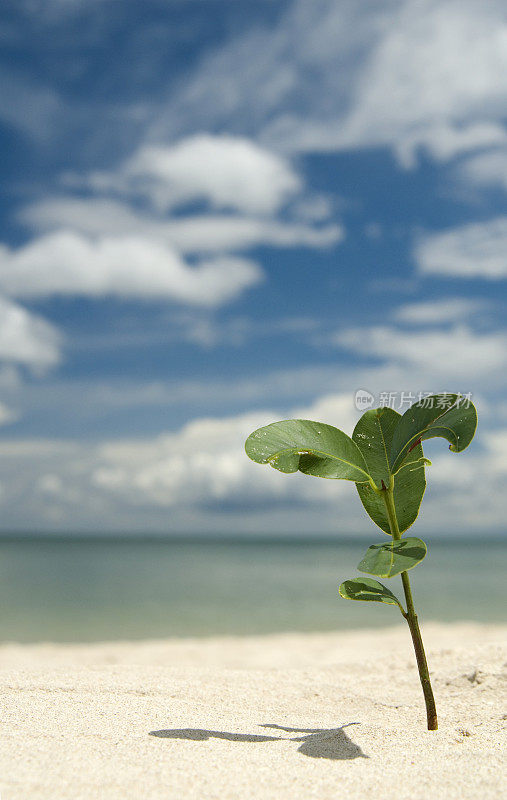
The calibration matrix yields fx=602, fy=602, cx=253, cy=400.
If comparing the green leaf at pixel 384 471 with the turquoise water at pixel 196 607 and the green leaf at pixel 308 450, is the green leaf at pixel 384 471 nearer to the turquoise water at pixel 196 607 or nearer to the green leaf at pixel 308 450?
the green leaf at pixel 308 450

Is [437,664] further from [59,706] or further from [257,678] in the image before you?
[59,706]

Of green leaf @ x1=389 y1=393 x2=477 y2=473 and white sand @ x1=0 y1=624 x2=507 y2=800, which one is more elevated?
green leaf @ x1=389 y1=393 x2=477 y2=473

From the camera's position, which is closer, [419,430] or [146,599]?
[419,430]

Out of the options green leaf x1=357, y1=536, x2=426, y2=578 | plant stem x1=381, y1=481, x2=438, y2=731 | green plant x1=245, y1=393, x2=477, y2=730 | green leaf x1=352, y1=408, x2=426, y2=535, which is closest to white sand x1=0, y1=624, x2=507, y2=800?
plant stem x1=381, y1=481, x2=438, y2=731

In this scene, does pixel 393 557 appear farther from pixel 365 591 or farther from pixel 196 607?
pixel 196 607

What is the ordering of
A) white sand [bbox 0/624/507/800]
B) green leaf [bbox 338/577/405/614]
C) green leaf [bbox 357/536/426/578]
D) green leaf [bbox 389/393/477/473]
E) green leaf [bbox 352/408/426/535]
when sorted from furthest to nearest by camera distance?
green leaf [bbox 352/408/426/535]
green leaf [bbox 338/577/405/614]
green leaf [bbox 389/393/477/473]
green leaf [bbox 357/536/426/578]
white sand [bbox 0/624/507/800]

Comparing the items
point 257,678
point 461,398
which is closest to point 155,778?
point 461,398

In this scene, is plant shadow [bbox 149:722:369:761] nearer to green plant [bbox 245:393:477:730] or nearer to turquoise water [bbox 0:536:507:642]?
green plant [bbox 245:393:477:730]

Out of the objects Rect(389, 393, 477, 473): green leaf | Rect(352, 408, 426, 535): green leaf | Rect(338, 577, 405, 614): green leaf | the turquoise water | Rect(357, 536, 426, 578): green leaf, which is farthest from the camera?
the turquoise water
